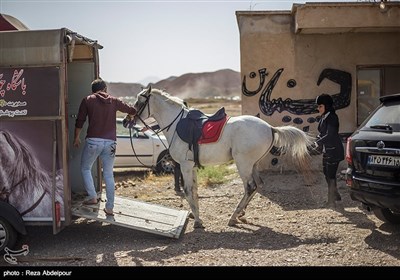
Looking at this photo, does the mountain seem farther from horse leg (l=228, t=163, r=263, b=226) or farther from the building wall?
horse leg (l=228, t=163, r=263, b=226)

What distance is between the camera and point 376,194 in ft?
17.7

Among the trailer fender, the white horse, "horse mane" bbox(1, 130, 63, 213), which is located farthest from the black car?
the trailer fender

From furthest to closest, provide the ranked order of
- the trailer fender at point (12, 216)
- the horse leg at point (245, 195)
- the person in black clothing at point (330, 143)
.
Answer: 1. the person in black clothing at point (330, 143)
2. the horse leg at point (245, 195)
3. the trailer fender at point (12, 216)

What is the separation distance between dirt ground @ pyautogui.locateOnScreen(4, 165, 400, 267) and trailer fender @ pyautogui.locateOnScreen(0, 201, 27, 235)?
39 cm

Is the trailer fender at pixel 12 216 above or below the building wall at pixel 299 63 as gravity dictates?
below

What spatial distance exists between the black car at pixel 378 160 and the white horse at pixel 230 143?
57.0 inches

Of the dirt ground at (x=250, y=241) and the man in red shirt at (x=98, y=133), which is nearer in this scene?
the dirt ground at (x=250, y=241)

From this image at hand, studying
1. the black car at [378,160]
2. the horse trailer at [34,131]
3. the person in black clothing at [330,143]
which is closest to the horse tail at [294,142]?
the person in black clothing at [330,143]

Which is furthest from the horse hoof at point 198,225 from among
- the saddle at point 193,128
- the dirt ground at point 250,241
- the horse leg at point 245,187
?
the saddle at point 193,128

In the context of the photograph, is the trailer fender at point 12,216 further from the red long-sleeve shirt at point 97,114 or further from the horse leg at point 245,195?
the horse leg at point 245,195

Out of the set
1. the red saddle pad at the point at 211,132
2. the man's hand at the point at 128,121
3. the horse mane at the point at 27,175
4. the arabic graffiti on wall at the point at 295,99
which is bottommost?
the horse mane at the point at 27,175

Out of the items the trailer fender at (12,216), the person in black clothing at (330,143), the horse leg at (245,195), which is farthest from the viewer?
the person in black clothing at (330,143)

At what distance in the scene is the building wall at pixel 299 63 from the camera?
11.2m

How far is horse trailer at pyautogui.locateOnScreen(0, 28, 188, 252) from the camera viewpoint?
572 centimetres
